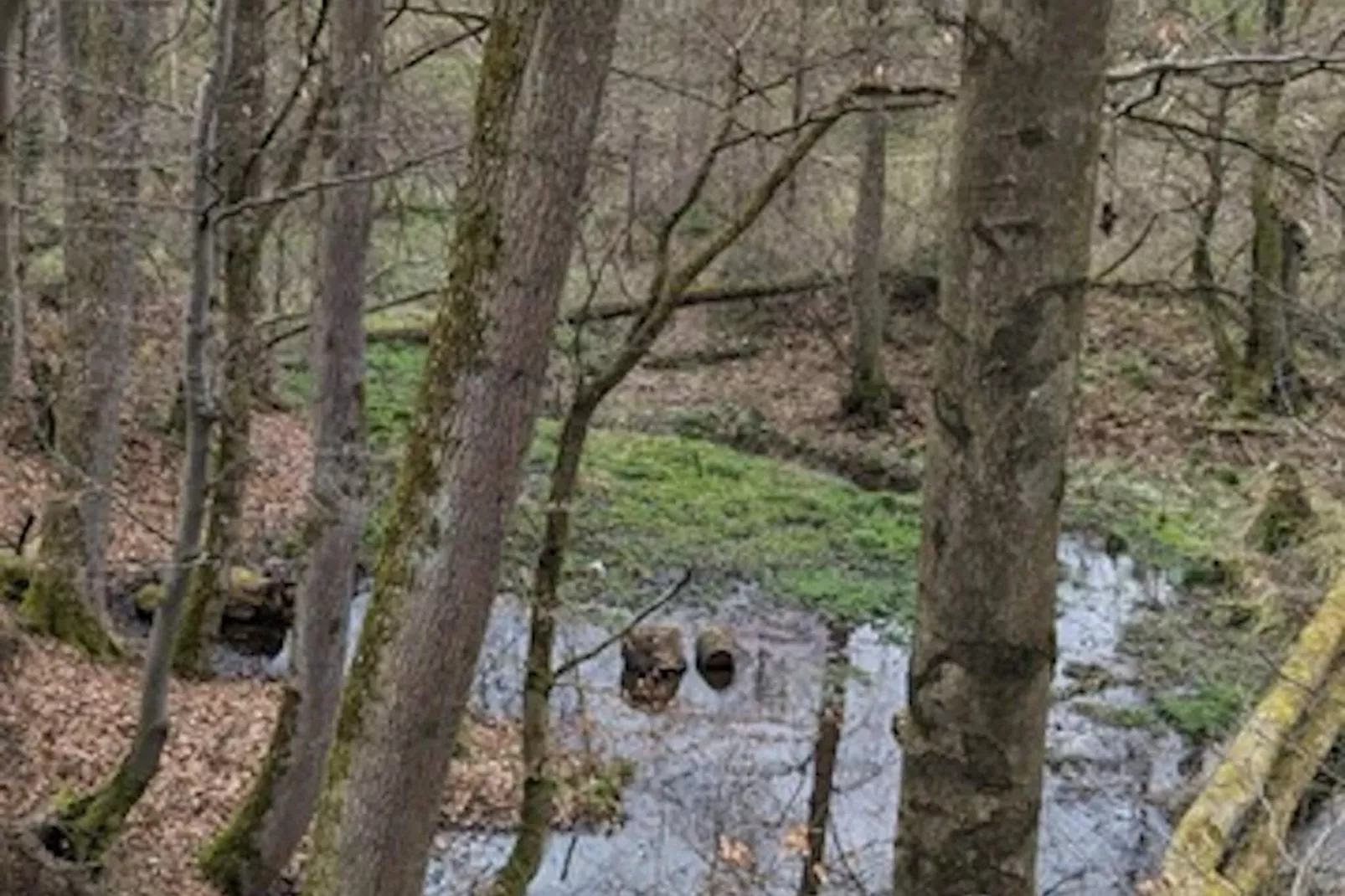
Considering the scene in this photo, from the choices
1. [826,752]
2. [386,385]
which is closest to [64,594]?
[826,752]

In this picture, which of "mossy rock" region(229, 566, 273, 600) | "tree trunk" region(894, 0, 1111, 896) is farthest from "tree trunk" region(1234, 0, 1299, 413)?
"tree trunk" region(894, 0, 1111, 896)

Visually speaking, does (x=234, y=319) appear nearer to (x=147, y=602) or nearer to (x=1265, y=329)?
(x=147, y=602)

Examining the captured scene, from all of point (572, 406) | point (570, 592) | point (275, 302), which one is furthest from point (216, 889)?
point (275, 302)

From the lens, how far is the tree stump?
11695 mm

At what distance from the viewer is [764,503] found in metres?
16.4

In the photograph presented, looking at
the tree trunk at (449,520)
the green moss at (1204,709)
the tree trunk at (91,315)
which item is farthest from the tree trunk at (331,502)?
the green moss at (1204,709)

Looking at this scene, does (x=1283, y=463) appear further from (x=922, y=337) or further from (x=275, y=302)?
(x=275, y=302)

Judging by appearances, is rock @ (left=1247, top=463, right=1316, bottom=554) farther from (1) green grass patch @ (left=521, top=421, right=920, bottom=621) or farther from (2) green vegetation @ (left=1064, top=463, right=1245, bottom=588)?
(1) green grass patch @ (left=521, top=421, right=920, bottom=621)

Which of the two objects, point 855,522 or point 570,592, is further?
point 855,522

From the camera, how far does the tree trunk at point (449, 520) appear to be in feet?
10.7

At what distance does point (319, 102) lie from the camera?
7926 millimetres

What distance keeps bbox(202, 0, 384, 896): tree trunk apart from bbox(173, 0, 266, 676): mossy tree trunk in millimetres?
514

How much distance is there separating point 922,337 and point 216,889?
15.0 meters

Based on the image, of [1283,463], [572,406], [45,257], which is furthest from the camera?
[45,257]
